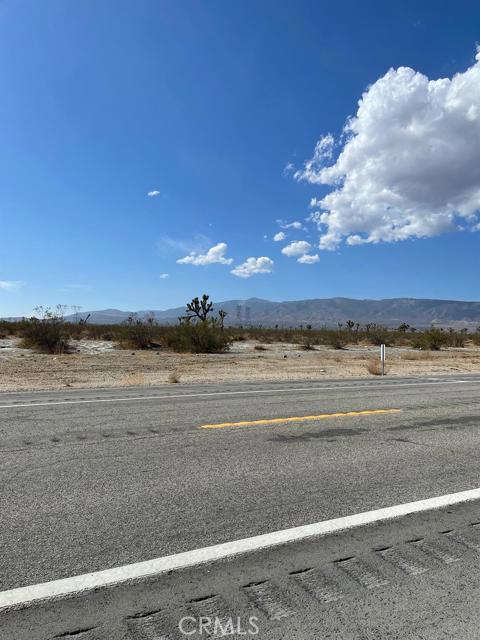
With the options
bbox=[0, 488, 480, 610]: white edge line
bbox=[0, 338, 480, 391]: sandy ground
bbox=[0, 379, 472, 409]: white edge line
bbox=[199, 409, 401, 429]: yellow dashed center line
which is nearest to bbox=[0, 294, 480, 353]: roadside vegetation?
bbox=[0, 338, 480, 391]: sandy ground

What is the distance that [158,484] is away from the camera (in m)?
4.80

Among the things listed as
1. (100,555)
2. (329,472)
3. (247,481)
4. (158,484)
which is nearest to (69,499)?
(158,484)

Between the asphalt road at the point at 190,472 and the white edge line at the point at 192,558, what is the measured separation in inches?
3.9

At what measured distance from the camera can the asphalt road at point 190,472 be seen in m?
3.59

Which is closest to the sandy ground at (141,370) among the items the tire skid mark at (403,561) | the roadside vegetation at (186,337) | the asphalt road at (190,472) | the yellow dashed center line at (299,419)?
the roadside vegetation at (186,337)

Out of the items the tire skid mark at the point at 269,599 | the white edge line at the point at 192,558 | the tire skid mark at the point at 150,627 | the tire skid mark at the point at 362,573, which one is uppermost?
the white edge line at the point at 192,558

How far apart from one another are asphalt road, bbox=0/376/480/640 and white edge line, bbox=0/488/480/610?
0.32ft

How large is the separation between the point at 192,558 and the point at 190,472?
1.91 metres

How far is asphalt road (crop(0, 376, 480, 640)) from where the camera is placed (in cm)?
359

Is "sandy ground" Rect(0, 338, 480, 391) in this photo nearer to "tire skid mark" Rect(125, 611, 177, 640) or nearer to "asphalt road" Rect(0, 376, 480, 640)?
"asphalt road" Rect(0, 376, 480, 640)

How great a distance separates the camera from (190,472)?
17.0ft

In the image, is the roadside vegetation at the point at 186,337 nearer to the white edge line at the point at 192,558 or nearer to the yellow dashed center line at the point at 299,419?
the yellow dashed center line at the point at 299,419

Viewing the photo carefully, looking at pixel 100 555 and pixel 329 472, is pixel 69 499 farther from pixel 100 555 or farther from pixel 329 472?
pixel 329 472

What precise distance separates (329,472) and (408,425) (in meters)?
3.18
